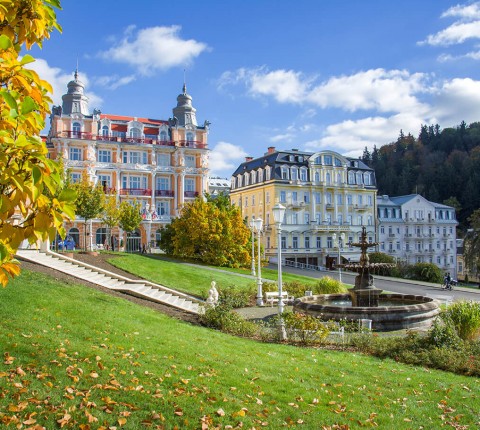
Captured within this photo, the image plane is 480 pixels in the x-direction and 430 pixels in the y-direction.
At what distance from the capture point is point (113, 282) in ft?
67.8

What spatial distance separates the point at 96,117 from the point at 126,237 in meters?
13.6

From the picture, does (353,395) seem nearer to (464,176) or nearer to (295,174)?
(295,174)

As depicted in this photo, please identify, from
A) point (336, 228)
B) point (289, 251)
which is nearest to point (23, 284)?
point (289, 251)

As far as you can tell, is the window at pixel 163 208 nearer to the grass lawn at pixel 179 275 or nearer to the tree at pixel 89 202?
the grass lawn at pixel 179 275

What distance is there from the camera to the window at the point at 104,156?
169 feet

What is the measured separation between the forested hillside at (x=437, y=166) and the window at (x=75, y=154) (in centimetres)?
6130

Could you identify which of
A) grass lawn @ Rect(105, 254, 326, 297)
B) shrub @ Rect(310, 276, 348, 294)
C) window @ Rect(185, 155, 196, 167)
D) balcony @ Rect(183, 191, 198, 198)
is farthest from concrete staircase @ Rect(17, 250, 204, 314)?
window @ Rect(185, 155, 196, 167)

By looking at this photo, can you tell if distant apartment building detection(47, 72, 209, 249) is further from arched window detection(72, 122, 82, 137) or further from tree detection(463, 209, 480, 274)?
tree detection(463, 209, 480, 274)

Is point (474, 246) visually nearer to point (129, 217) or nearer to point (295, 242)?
point (295, 242)

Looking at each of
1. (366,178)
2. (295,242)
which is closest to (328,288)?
(295,242)

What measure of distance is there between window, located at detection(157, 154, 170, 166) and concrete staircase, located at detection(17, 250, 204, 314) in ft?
107

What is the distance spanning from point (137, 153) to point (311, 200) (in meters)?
23.7

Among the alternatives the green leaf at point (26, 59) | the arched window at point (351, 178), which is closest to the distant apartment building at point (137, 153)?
the arched window at point (351, 178)

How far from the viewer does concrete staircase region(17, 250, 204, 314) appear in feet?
61.9
